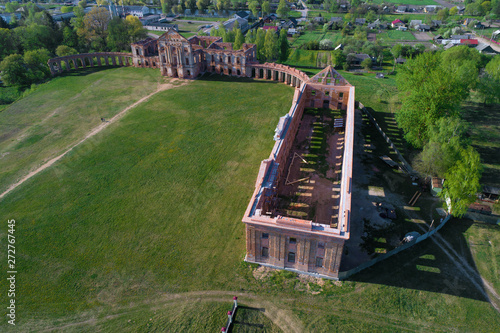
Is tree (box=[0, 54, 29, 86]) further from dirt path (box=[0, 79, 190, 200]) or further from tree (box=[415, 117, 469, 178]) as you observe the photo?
tree (box=[415, 117, 469, 178])

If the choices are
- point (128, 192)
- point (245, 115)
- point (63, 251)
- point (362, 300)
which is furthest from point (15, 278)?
point (245, 115)

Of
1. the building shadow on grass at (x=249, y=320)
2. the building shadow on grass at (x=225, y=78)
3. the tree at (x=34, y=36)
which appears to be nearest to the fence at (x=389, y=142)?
the building shadow on grass at (x=225, y=78)

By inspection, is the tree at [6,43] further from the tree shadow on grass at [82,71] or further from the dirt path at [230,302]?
the dirt path at [230,302]

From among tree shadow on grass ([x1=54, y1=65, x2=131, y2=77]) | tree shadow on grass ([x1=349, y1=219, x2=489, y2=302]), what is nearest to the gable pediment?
tree shadow on grass ([x1=54, y1=65, x2=131, y2=77])

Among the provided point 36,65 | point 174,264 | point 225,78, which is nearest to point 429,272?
point 174,264

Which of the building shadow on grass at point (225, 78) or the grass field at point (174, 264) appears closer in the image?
the grass field at point (174, 264)

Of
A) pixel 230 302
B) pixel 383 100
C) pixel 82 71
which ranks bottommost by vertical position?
pixel 230 302

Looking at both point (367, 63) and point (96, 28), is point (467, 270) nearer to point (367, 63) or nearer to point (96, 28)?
point (367, 63)
